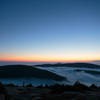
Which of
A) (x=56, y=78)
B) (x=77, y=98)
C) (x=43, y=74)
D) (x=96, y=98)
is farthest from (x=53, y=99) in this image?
(x=43, y=74)

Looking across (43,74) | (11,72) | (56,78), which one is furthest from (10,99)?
(11,72)

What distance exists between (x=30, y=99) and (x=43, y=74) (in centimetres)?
3134

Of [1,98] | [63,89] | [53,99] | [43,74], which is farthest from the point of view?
[43,74]

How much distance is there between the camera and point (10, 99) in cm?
767

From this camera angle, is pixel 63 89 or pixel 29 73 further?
pixel 29 73

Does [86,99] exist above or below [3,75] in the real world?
above

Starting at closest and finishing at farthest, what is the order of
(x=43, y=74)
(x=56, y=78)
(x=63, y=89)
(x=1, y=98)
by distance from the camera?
(x=1, y=98)
(x=63, y=89)
(x=56, y=78)
(x=43, y=74)

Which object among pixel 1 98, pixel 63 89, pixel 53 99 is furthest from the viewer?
pixel 63 89

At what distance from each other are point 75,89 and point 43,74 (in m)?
29.6

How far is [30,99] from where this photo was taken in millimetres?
7688

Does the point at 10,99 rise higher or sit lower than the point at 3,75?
higher

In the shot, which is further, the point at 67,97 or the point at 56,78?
the point at 56,78

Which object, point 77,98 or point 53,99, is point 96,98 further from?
point 53,99

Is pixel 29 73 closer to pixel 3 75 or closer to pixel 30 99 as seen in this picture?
pixel 3 75
